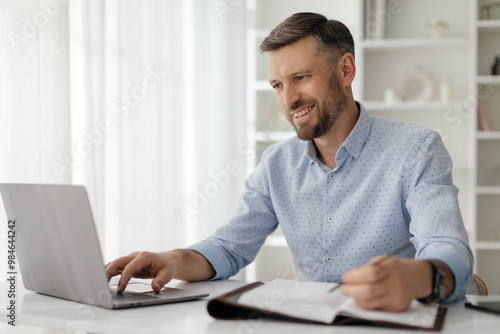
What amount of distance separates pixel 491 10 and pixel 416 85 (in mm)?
669

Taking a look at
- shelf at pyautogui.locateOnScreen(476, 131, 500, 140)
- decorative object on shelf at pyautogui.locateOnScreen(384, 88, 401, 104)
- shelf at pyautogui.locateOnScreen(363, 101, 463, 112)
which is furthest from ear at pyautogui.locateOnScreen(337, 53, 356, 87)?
shelf at pyautogui.locateOnScreen(476, 131, 500, 140)

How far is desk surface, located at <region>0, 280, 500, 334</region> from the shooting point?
36.0 inches

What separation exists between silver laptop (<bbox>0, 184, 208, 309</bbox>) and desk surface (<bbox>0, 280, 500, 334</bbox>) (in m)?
0.03

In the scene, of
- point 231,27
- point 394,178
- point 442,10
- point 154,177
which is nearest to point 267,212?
point 394,178

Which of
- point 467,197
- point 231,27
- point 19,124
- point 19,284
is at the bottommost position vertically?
point 467,197

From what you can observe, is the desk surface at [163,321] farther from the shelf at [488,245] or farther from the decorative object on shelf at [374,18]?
the decorative object on shelf at [374,18]

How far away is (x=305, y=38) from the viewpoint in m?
1.59

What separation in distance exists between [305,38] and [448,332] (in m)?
0.94

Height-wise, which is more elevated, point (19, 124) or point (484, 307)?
point (19, 124)

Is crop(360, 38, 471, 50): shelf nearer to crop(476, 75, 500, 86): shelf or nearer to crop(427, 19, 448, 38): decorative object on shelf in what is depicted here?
crop(427, 19, 448, 38): decorative object on shelf

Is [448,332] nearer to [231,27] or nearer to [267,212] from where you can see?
[267,212]

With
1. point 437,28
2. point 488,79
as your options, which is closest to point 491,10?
point 437,28

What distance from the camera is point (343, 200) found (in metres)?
1.57

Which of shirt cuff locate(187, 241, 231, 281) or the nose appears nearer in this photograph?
shirt cuff locate(187, 241, 231, 281)
